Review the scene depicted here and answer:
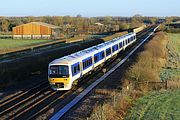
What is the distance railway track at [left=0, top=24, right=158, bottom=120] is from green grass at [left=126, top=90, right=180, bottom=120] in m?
4.49

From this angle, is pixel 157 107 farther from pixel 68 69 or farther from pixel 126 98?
pixel 68 69

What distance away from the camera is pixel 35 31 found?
99875mm

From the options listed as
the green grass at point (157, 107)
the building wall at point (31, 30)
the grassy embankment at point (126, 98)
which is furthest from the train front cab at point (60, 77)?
the building wall at point (31, 30)

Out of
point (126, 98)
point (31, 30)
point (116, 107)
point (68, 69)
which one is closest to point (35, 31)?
point (31, 30)

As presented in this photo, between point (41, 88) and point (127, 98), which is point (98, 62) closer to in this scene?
point (41, 88)

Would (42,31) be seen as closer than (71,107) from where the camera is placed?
No

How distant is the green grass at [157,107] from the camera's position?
54.3 ft

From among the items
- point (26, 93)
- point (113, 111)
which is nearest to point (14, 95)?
point (26, 93)

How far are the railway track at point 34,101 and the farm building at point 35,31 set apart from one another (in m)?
74.3

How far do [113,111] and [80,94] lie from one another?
607 centimetres

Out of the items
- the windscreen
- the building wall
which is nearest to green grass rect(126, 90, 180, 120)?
the windscreen

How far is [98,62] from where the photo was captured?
31438 millimetres

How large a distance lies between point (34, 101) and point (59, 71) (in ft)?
9.75

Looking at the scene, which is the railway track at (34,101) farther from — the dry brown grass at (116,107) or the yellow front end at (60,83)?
the dry brown grass at (116,107)
